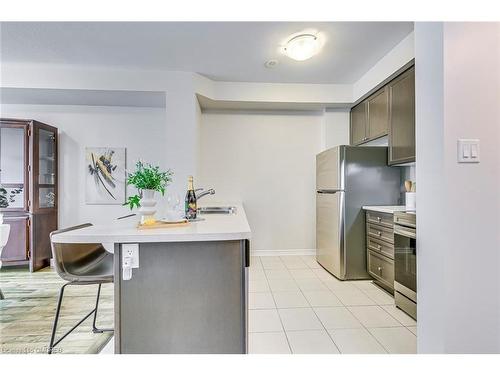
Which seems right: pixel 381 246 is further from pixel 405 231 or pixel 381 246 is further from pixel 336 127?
pixel 336 127

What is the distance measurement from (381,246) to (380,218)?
0.98 feet

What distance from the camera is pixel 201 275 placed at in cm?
119

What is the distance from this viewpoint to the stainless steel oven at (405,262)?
204 cm

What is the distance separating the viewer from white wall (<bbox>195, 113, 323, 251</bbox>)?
4.02m

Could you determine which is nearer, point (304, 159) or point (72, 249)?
point (72, 249)

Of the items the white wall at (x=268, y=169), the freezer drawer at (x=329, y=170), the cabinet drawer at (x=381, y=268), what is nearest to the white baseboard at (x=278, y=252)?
the white wall at (x=268, y=169)

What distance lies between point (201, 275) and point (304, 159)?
10.6 ft

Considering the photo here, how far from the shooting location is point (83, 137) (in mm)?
3840

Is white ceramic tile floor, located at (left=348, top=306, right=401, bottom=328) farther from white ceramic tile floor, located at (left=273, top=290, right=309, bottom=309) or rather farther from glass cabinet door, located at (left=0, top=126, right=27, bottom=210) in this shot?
glass cabinet door, located at (left=0, top=126, right=27, bottom=210)

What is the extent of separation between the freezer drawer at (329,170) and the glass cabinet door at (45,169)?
3.87m

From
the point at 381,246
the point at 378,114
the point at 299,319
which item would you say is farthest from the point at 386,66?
the point at 299,319

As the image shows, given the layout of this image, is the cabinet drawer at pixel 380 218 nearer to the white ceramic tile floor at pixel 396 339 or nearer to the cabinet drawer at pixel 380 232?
the cabinet drawer at pixel 380 232
